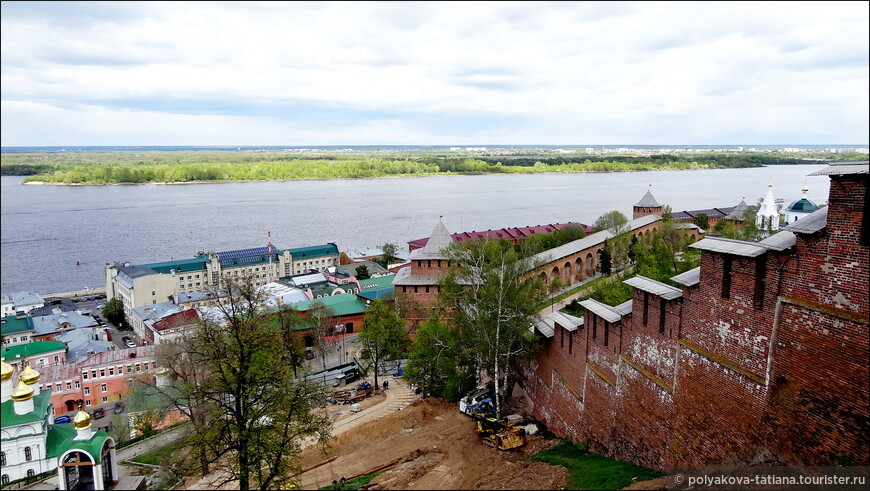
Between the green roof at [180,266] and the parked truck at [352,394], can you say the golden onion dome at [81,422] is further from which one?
the green roof at [180,266]

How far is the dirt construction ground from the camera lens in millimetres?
10109

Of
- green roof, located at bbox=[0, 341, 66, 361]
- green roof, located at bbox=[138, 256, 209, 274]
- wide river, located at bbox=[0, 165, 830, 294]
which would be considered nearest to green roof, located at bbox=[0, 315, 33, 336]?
green roof, located at bbox=[0, 341, 66, 361]

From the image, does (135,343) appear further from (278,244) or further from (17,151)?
(17,151)

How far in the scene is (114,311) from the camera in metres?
39.2

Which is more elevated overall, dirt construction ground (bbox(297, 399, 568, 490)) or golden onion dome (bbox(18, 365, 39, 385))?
golden onion dome (bbox(18, 365, 39, 385))

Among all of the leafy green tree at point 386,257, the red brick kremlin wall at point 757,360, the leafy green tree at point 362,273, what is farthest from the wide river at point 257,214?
the red brick kremlin wall at point 757,360

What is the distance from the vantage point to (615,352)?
959 centimetres

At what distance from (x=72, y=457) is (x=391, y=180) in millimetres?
144914

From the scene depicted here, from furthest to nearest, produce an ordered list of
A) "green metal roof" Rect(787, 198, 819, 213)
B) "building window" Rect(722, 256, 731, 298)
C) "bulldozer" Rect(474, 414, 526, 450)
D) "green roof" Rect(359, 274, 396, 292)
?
"green roof" Rect(359, 274, 396, 292) → "green metal roof" Rect(787, 198, 819, 213) → "bulldozer" Rect(474, 414, 526, 450) → "building window" Rect(722, 256, 731, 298)

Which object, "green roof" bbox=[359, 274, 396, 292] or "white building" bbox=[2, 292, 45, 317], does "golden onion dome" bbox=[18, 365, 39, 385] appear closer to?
"green roof" bbox=[359, 274, 396, 292]

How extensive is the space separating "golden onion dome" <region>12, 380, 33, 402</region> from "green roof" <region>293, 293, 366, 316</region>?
1661 centimetres

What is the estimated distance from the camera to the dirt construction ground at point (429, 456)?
33.2 ft

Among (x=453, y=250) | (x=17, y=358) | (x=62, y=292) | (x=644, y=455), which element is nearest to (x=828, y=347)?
(x=644, y=455)

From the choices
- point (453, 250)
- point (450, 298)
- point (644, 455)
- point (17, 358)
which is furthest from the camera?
point (17, 358)
